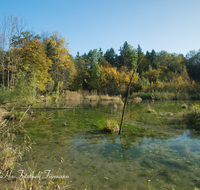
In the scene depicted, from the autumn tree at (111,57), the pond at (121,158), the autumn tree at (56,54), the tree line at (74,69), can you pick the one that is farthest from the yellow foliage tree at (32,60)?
the autumn tree at (111,57)

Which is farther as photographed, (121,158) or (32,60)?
(32,60)

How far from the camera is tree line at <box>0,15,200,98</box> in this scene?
1952cm

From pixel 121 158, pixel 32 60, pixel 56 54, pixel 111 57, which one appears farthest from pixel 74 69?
pixel 121 158

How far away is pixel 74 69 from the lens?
35.2m

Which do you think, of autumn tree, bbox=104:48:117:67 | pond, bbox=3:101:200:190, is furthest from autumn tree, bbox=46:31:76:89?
autumn tree, bbox=104:48:117:67

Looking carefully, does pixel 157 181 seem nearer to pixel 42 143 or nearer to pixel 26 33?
pixel 42 143

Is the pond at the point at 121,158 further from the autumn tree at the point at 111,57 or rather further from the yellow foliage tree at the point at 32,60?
the autumn tree at the point at 111,57

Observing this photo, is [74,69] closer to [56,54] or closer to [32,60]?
[56,54]

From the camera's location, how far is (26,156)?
168 inches

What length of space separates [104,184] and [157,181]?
1164mm

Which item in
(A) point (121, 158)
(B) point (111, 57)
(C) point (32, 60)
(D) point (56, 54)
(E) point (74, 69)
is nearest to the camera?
(A) point (121, 158)

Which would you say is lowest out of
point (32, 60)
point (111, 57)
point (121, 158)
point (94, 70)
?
point (121, 158)

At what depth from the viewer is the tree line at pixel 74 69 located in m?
19.5

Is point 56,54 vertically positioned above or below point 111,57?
below
